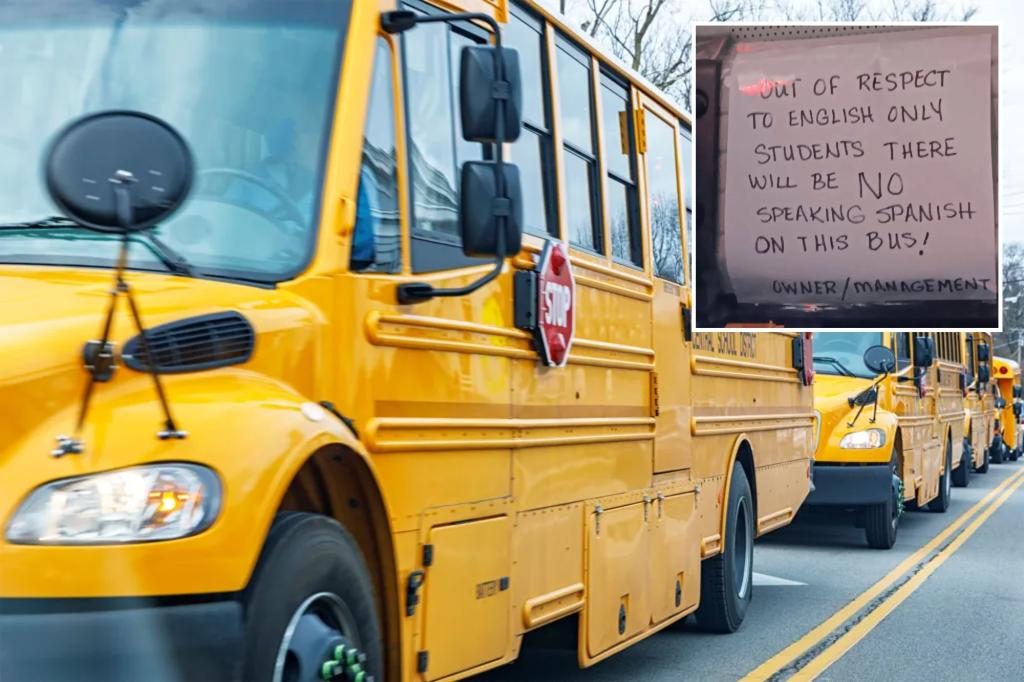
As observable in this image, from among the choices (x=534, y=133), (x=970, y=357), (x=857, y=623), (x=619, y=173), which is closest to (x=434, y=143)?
(x=534, y=133)

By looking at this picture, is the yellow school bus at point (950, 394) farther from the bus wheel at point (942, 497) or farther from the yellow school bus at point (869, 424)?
the yellow school bus at point (869, 424)

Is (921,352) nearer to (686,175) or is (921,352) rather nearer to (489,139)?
(686,175)

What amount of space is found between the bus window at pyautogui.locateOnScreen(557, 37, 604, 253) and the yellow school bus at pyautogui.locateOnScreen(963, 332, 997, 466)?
61.2 ft

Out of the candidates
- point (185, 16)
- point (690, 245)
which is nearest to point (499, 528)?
point (185, 16)

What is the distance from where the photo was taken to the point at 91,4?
480 cm

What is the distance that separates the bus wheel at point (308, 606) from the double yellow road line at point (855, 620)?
3.94 m

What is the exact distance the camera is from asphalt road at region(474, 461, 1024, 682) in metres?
8.34

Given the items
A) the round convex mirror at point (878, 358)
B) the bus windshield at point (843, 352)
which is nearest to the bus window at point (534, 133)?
the round convex mirror at point (878, 358)

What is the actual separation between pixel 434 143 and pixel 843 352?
11.0 metres

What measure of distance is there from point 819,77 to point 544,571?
2887 mm

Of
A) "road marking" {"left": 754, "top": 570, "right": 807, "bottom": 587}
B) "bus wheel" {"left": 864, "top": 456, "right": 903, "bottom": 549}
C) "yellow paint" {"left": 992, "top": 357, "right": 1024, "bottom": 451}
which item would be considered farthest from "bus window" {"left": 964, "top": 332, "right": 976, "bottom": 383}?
"road marking" {"left": 754, "top": 570, "right": 807, "bottom": 587}

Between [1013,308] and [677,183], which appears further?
[1013,308]

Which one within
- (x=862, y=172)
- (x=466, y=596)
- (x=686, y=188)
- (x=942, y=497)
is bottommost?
(x=942, y=497)

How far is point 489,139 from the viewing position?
4781mm
